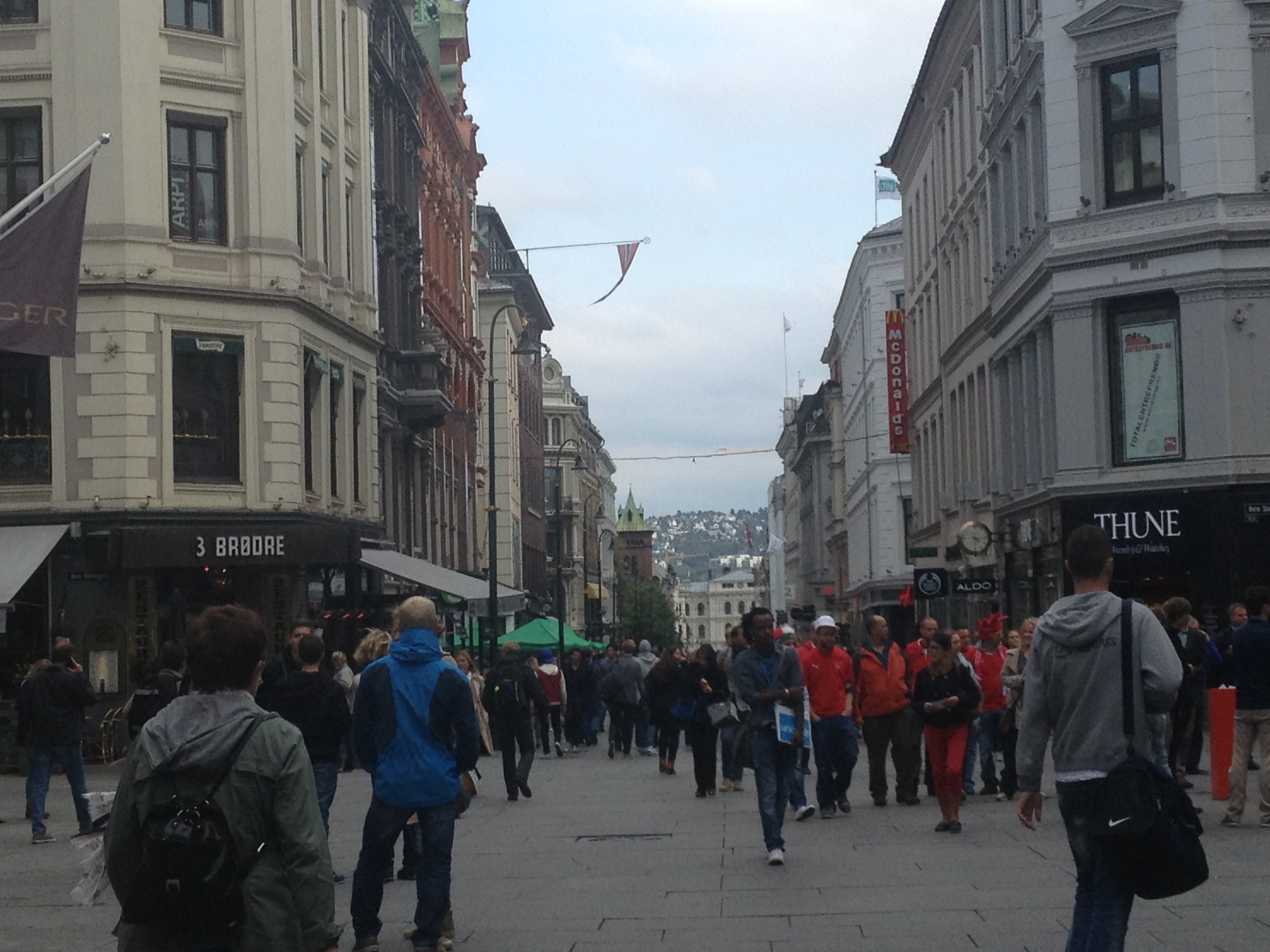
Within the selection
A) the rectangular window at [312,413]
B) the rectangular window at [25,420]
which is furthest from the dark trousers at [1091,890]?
the rectangular window at [312,413]

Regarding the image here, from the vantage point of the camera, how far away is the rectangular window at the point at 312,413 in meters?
33.1

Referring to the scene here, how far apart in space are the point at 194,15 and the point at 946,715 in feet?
62.8

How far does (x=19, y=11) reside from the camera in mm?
29469

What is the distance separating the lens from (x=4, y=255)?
21.3 m

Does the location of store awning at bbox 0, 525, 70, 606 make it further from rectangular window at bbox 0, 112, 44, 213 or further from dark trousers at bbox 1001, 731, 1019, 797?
dark trousers at bbox 1001, 731, 1019, 797

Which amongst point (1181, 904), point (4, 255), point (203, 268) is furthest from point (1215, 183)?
point (1181, 904)

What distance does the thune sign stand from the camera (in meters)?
30.4

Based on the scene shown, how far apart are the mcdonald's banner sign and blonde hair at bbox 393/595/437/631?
1882 inches

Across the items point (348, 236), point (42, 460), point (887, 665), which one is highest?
point (348, 236)

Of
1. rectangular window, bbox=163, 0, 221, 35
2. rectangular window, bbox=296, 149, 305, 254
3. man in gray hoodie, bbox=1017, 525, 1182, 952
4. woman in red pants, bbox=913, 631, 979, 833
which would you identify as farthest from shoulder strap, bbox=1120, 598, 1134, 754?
rectangular window, bbox=296, 149, 305, 254

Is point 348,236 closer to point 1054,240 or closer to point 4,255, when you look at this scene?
point 1054,240

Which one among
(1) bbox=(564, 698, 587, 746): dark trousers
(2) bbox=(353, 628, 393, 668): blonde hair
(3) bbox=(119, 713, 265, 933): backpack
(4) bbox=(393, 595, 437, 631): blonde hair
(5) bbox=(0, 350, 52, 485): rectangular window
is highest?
(5) bbox=(0, 350, 52, 485): rectangular window

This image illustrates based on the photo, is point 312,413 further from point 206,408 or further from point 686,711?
point 686,711

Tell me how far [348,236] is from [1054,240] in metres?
13.8
